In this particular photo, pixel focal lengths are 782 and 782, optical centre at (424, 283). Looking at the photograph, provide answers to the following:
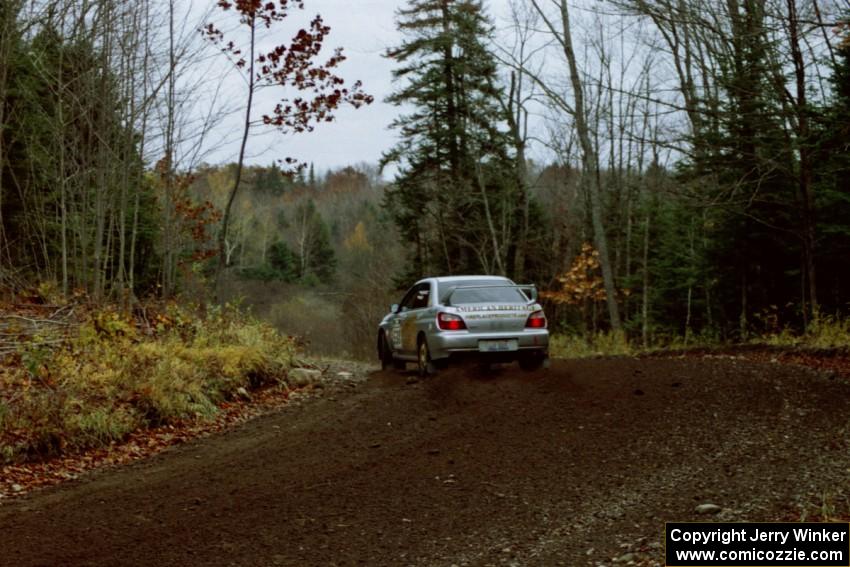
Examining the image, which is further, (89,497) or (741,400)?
(741,400)

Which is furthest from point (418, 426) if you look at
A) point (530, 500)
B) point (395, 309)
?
point (395, 309)

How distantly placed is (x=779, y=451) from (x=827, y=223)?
13824 mm

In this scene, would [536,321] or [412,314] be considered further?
[412,314]

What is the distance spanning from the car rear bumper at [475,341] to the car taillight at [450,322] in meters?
0.07

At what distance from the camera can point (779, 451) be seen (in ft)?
23.9

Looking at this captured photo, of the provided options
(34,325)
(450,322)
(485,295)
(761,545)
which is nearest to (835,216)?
(485,295)

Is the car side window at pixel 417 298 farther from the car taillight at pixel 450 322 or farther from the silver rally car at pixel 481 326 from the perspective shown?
the car taillight at pixel 450 322

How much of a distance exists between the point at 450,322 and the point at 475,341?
1.62 feet

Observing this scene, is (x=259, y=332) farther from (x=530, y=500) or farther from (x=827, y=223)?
(x=827, y=223)

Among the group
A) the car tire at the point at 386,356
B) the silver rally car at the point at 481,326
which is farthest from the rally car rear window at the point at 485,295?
the car tire at the point at 386,356

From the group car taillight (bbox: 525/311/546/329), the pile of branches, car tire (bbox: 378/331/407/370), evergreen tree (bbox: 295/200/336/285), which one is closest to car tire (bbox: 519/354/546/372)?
car taillight (bbox: 525/311/546/329)

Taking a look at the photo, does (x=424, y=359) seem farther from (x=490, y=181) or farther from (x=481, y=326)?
(x=490, y=181)

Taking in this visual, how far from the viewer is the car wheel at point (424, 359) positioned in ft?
41.7

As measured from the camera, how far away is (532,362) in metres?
13.1
